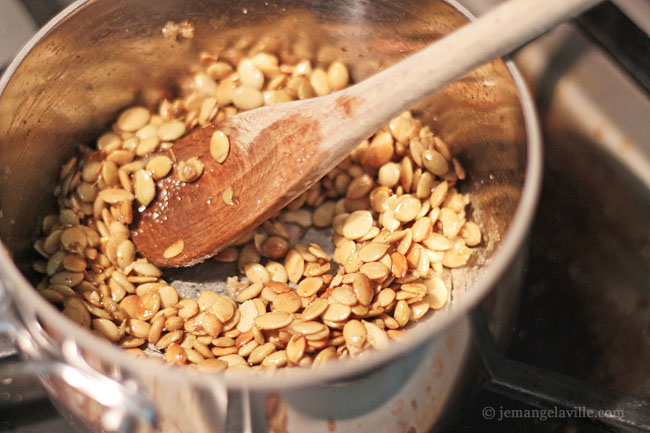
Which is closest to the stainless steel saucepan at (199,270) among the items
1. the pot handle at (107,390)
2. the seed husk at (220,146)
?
the pot handle at (107,390)

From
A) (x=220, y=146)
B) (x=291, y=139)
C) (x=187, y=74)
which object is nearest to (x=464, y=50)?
(x=291, y=139)

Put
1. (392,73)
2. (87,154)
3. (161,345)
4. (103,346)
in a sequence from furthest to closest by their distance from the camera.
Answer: (87,154) → (161,345) → (392,73) → (103,346)

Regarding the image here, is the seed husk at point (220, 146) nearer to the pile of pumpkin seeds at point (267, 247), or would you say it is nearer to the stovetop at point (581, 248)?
the pile of pumpkin seeds at point (267, 247)

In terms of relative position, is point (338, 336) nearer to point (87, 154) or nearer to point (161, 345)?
point (161, 345)

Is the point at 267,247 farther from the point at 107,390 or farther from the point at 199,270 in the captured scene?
the point at 107,390

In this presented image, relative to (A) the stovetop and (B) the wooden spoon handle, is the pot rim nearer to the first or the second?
(B) the wooden spoon handle

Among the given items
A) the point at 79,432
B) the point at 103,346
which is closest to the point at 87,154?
the point at 79,432
